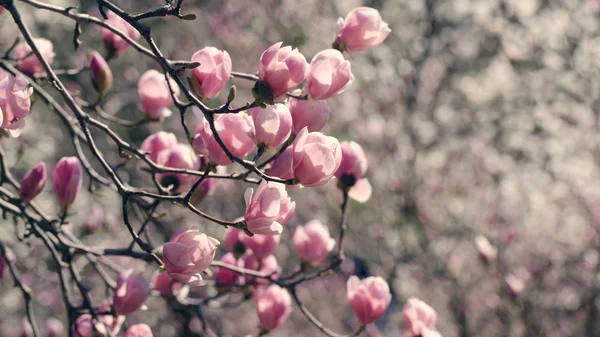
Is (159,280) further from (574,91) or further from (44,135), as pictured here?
(574,91)

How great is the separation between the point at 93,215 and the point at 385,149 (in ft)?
7.61

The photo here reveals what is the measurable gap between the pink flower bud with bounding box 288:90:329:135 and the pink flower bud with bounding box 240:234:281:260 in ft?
1.38

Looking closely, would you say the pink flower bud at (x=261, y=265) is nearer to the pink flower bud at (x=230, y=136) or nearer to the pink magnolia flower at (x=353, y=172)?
the pink magnolia flower at (x=353, y=172)

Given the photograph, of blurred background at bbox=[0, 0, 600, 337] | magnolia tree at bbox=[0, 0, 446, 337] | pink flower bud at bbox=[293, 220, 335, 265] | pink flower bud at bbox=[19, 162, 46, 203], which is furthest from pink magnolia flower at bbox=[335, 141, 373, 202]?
blurred background at bbox=[0, 0, 600, 337]

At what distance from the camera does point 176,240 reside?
95 centimetres

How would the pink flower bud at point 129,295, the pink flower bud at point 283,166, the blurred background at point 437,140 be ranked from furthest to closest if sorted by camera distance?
the blurred background at point 437,140 < the pink flower bud at point 129,295 < the pink flower bud at point 283,166

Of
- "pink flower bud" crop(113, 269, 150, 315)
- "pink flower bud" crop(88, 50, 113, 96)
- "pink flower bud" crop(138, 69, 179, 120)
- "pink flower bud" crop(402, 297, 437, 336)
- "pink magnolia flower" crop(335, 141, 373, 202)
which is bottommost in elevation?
"pink flower bud" crop(402, 297, 437, 336)

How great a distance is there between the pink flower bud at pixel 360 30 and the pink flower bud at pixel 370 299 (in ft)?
1.78

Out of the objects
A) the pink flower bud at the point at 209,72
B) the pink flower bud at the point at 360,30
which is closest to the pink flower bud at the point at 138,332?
the pink flower bud at the point at 209,72

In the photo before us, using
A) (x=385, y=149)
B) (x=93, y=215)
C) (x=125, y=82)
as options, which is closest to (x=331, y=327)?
(x=385, y=149)

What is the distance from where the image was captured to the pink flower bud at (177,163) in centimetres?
117

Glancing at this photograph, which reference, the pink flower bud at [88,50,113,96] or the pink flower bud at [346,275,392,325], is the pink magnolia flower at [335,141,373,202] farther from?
the pink flower bud at [88,50,113,96]

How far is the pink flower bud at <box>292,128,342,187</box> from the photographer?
2.90 ft

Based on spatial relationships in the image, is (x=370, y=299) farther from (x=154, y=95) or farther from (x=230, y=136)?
(x=154, y=95)
